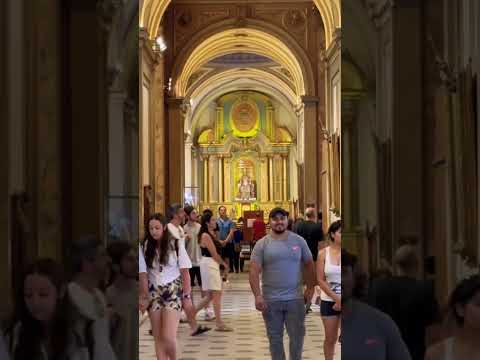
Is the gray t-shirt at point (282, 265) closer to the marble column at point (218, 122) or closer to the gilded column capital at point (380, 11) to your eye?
the gilded column capital at point (380, 11)

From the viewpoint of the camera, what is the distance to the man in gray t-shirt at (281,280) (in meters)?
5.49

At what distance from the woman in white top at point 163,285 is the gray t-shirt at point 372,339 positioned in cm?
439

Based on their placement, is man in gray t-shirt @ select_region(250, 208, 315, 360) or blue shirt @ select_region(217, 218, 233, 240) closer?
man in gray t-shirt @ select_region(250, 208, 315, 360)

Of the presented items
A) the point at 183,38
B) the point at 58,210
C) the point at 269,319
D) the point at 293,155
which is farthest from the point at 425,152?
the point at 293,155

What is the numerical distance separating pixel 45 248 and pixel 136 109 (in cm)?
27

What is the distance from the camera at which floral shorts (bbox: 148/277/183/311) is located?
5816 millimetres

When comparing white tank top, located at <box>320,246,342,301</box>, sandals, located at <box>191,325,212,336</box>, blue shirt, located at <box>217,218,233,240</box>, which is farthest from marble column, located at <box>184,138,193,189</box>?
white tank top, located at <box>320,246,342,301</box>

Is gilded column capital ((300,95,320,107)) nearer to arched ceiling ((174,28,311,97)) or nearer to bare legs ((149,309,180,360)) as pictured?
arched ceiling ((174,28,311,97))

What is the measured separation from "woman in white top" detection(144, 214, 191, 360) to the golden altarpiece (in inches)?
1200

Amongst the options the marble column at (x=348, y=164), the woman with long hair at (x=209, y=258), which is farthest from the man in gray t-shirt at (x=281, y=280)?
the marble column at (x=348, y=164)

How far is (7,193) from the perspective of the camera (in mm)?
1264

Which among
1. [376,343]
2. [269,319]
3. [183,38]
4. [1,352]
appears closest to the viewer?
[1,352]

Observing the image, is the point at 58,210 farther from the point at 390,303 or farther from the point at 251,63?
the point at 251,63

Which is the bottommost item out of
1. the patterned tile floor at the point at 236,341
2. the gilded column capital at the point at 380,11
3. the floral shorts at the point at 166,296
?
the patterned tile floor at the point at 236,341
